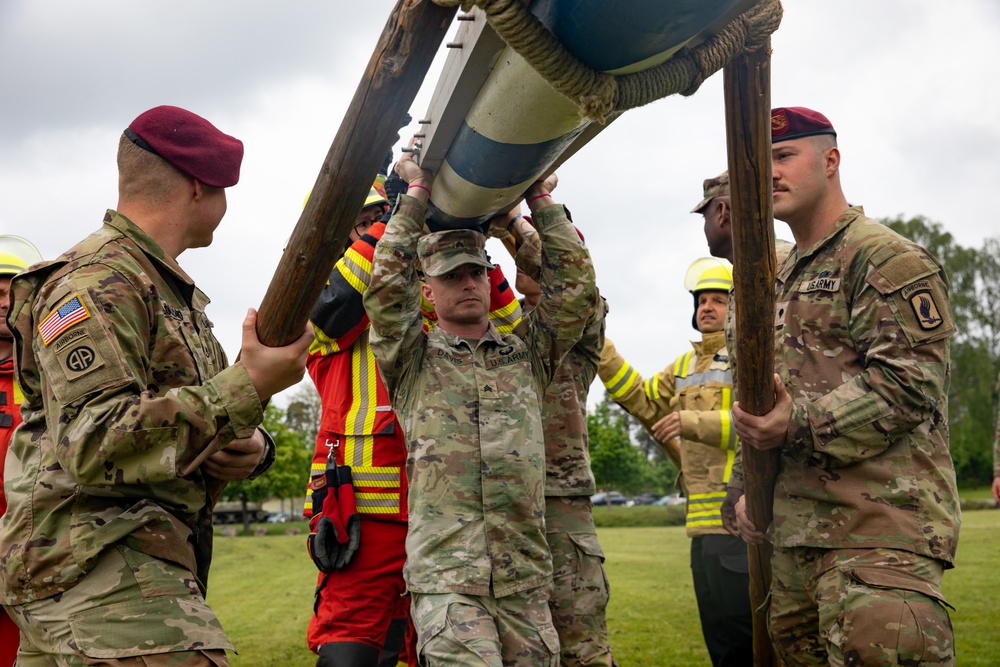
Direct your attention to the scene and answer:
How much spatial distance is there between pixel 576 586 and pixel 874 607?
1589 mm

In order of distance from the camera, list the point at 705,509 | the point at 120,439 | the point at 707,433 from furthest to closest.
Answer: the point at 705,509 < the point at 707,433 < the point at 120,439

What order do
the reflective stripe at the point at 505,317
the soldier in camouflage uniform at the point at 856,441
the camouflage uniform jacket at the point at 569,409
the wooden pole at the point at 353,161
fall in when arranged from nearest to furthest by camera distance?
1. the wooden pole at the point at 353,161
2. the soldier in camouflage uniform at the point at 856,441
3. the camouflage uniform jacket at the point at 569,409
4. the reflective stripe at the point at 505,317

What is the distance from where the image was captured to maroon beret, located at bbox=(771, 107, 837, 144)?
11.8 ft

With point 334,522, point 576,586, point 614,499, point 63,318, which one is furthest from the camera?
point 614,499

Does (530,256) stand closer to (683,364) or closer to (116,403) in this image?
(683,364)

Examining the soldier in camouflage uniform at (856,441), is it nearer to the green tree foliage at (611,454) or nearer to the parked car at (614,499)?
the green tree foliage at (611,454)

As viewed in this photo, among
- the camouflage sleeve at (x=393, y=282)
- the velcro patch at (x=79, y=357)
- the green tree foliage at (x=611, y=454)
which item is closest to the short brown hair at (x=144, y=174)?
the velcro patch at (x=79, y=357)

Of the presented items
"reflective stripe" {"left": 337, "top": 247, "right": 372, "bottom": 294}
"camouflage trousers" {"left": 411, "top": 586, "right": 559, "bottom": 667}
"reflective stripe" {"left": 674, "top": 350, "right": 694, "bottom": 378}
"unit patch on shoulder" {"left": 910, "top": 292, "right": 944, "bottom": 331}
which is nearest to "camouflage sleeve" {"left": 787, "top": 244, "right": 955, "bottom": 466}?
"unit patch on shoulder" {"left": 910, "top": 292, "right": 944, "bottom": 331}

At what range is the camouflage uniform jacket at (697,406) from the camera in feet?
16.6

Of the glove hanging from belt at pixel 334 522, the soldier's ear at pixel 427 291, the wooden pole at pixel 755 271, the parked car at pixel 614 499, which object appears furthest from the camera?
the parked car at pixel 614 499

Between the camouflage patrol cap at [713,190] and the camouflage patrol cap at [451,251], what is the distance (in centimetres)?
154

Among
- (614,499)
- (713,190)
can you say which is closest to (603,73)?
(713,190)

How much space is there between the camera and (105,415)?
7.50ft

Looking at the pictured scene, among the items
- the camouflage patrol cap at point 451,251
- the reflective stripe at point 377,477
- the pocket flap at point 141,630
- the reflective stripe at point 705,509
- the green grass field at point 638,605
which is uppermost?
the camouflage patrol cap at point 451,251
